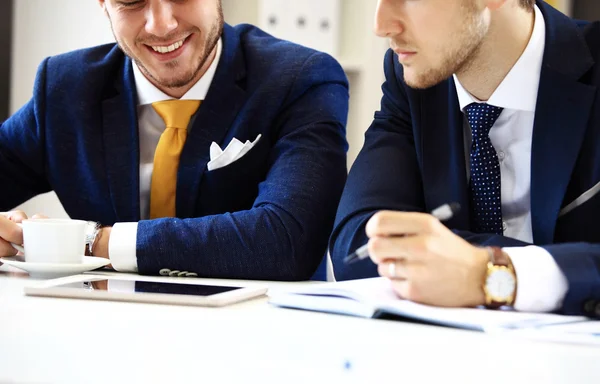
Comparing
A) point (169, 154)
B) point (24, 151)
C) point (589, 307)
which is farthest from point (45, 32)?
point (589, 307)

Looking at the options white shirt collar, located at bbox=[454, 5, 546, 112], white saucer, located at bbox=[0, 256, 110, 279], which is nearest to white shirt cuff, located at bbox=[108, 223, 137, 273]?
white saucer, located at bbox=[0, 256, 110, 279]

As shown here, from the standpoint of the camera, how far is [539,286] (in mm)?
963

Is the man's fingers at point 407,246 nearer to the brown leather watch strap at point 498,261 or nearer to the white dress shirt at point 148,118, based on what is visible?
the brown leather watch strap at point 498,261

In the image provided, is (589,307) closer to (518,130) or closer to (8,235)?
(518,130)

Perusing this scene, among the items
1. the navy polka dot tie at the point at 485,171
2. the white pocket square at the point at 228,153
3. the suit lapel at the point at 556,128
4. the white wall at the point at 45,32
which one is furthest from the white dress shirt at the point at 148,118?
the white wall at the point at 45,32

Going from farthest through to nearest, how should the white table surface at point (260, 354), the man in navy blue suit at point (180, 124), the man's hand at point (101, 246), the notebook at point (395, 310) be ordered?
the man in navy blue suit at point (180, 124) < the man's hand at point (101, 246) < the notebook at point (395, 310) < the white table surface at point (260, 354)

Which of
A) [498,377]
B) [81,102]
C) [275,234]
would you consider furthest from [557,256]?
[81,102]

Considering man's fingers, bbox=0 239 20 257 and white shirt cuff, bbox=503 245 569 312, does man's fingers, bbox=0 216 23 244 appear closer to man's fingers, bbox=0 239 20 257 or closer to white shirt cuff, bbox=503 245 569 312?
man's fingers, bbox=0 239 20 257

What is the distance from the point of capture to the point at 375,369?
70cm

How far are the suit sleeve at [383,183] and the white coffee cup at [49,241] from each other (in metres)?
0.43

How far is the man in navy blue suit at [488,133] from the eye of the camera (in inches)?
51.7

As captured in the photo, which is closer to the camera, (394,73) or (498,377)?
(498,377)

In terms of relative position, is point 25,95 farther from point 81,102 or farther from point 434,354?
point 434,354

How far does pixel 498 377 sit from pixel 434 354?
→ 57mm
